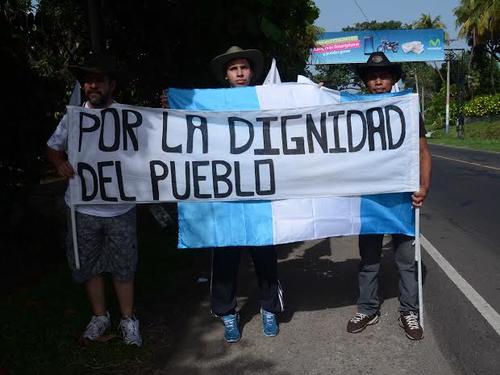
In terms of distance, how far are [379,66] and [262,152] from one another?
94 cm

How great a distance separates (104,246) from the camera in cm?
359

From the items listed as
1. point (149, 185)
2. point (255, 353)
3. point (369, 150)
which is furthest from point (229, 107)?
point (255, 353)

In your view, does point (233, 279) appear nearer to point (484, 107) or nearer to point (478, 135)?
point (478, 135)

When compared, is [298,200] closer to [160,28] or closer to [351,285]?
[351,285]

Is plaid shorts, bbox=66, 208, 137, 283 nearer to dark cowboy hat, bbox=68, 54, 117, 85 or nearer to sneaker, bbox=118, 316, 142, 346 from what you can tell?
sneaker, bbox=118, 316, 142, 346

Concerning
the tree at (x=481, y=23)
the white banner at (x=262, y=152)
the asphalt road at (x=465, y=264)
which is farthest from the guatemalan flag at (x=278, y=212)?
the tree at (x=481, y=23)

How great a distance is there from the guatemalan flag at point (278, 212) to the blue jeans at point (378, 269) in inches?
5.0

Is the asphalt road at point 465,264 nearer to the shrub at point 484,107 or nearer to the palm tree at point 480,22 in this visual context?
the shrub at point 484,107

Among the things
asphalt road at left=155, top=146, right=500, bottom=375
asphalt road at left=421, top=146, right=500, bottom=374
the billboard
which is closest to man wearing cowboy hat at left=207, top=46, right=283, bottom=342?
A: asphalt road at left=155, top=146, right=500, bottom=375

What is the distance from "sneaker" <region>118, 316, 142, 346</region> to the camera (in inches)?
141

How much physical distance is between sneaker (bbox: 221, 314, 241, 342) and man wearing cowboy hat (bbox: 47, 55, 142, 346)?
56 cm

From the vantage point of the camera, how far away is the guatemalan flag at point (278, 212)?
3721mm

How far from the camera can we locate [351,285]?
15.9 ft

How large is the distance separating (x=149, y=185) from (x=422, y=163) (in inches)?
70.2
